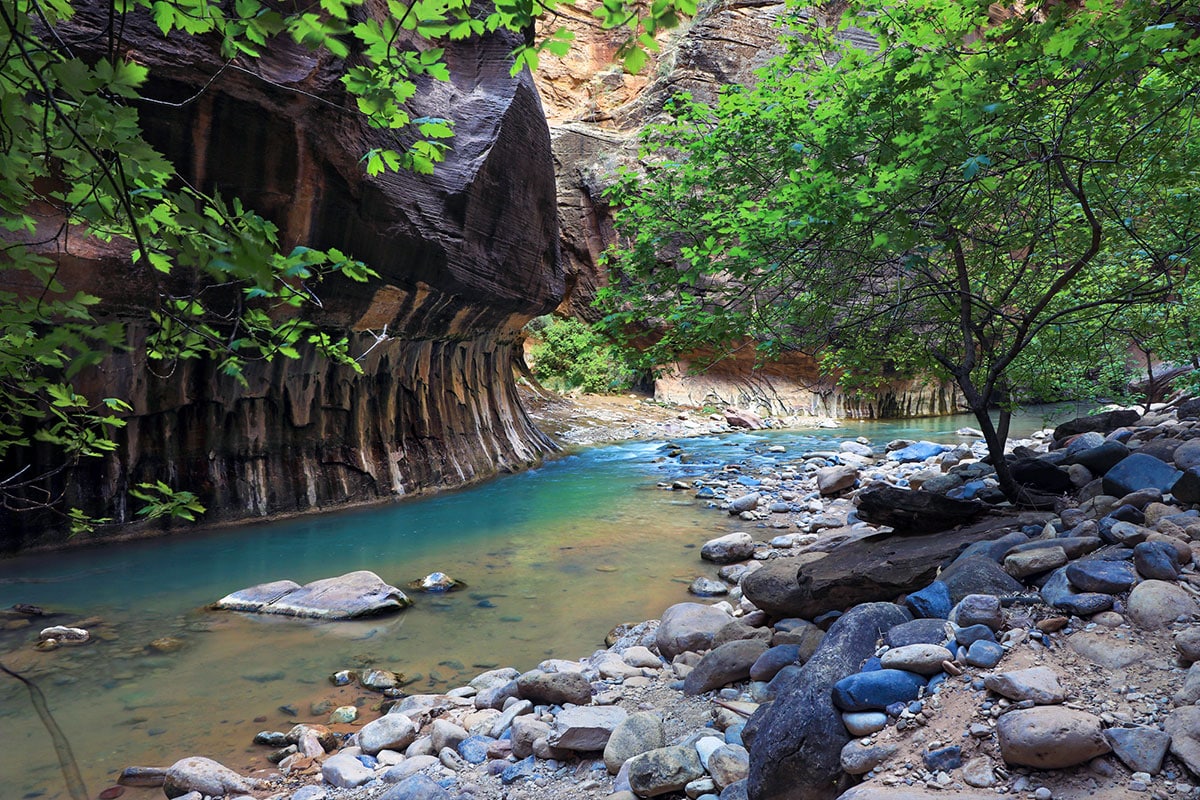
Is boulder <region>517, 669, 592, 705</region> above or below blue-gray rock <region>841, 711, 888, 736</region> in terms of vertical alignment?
below

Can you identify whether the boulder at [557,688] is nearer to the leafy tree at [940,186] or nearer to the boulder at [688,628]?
the boulder at [688,628]

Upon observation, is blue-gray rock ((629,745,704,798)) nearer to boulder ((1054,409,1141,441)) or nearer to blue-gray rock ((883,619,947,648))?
blue-gray rock ((883,619,947,648))

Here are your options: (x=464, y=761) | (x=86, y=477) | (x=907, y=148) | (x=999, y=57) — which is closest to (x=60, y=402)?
(x=464, y=761)

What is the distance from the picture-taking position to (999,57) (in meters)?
3.33

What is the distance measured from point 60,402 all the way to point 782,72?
6.86 metres

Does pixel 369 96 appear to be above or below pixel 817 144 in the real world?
below

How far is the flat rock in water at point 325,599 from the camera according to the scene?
616 centimetres

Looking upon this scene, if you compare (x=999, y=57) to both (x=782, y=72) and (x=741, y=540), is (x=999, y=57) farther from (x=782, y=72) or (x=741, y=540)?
(x=741, y=540)

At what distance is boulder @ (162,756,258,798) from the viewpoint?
352cm

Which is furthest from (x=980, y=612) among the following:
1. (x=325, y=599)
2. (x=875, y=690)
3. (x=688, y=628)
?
(x=325, y=599)

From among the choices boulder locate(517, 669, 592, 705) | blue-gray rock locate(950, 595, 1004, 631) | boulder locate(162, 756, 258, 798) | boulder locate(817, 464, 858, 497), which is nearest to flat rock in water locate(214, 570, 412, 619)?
boulder locate(162, 756, 258, 798)

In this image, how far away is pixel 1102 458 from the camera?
5.73 metres

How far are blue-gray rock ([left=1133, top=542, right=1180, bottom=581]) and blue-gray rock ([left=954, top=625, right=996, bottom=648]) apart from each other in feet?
2.53

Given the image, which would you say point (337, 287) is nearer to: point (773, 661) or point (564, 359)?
point (773, 661)
